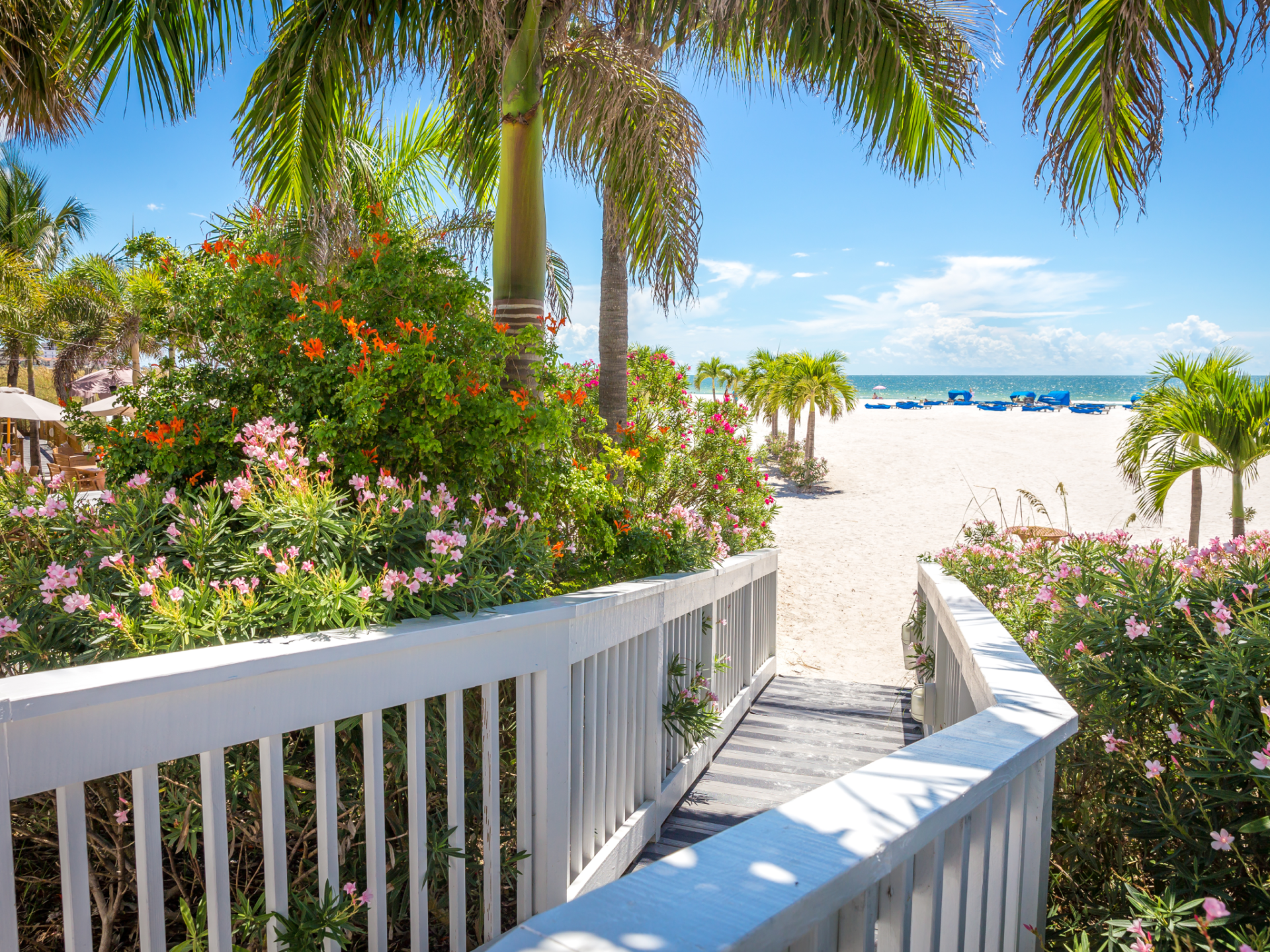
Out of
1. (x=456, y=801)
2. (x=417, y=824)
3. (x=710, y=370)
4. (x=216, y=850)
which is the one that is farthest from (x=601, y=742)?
(x=710, y=370)

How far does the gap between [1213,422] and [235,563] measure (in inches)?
346

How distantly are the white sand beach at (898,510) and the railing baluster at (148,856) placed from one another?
6.03m

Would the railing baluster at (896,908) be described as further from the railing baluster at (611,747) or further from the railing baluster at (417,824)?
the railing baluster at (611,747)

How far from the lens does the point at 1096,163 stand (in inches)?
138

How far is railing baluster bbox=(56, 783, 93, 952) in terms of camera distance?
4.14ft

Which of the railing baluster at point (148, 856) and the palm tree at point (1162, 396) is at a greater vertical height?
the palm tree at point (1162, 396)

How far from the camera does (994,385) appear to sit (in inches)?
4988

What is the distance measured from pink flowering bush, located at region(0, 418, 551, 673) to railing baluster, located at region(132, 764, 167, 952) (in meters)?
0.43

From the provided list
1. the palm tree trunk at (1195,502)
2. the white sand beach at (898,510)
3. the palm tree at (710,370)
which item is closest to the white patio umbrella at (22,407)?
the white sand beach at (898,510)

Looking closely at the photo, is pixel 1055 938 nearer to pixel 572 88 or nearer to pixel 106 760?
pixel 106 760

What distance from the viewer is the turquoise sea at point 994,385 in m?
104

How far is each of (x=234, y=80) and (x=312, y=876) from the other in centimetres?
450

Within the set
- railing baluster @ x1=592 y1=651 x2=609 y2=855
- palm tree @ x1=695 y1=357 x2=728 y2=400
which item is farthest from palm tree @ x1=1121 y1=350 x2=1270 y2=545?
palm tree @ x1=695 y1=357 x2=728 y2=400

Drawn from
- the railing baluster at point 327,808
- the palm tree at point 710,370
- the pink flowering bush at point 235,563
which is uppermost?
the palm tree at point 710,370
